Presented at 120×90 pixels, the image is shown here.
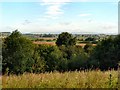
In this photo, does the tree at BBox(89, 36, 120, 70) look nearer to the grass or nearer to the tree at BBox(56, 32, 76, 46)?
the grass

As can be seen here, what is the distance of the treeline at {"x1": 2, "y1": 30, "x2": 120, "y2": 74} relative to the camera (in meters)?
42.0

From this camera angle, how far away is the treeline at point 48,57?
138 feet

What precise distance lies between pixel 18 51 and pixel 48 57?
7.76 meters

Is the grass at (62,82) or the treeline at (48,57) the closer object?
the grass at (62,82)

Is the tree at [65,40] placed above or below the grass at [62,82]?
below

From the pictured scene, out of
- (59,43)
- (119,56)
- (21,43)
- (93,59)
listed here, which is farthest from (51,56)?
(59,43)

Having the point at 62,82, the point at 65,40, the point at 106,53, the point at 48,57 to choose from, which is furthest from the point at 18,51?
the point at 62,82

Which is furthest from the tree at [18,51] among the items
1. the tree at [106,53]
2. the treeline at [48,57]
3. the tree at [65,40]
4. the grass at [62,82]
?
the grass at [62,82]

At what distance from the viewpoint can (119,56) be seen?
128 ft

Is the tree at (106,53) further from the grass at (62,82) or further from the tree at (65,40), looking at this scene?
the tree at (65,40)

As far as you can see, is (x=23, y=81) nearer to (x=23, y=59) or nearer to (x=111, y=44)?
(x=111, y=44)

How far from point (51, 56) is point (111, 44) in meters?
15.5

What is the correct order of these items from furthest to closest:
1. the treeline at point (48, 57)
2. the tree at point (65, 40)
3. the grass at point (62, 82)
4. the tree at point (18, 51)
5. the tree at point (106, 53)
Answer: the tree at point (65, 40) → the tree at point (18, 51) → the treeline at point (48, 57) → the tree at point (106, 53) → the grass at point (62, 82)

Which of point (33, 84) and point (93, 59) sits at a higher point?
point (33, 84)
